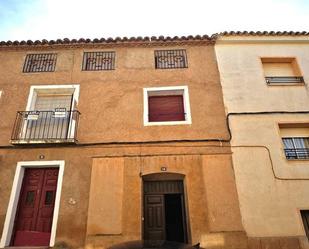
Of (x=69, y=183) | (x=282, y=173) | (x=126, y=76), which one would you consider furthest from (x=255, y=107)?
(x=69, y=183)

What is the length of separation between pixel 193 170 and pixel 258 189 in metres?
1.78

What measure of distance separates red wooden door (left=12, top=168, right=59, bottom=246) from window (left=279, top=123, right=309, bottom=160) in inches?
266

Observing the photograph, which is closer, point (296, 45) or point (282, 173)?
point (282, 173)

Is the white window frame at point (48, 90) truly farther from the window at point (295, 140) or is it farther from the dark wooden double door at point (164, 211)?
the window at point (295, 140)

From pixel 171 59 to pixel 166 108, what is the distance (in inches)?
72.2

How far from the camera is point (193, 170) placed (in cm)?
689

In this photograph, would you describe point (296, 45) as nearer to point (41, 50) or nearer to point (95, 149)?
point (95, 149)

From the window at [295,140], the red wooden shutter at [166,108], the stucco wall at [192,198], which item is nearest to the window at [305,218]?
the window at [295,140]

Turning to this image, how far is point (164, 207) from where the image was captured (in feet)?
22.9

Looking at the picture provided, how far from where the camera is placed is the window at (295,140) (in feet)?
23.8

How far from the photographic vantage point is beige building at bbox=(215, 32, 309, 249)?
6375 mm

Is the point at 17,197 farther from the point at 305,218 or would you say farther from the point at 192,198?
the point at 305,218

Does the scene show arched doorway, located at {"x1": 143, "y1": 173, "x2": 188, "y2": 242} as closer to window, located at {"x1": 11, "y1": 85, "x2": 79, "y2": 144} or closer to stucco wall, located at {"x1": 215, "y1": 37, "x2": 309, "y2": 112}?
window, located at {"x1": 11, "y1": 85, "x2": 79, "y2": 144}

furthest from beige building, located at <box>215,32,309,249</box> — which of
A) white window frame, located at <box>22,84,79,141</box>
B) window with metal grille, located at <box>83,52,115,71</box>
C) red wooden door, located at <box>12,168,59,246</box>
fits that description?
red wooden door, located at <box>12,168,59,246</box>
